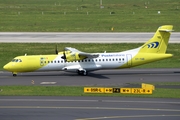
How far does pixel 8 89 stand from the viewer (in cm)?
4247

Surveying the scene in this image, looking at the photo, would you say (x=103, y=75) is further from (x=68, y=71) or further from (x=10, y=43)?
(x=10, y=43)

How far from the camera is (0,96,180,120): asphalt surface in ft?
102

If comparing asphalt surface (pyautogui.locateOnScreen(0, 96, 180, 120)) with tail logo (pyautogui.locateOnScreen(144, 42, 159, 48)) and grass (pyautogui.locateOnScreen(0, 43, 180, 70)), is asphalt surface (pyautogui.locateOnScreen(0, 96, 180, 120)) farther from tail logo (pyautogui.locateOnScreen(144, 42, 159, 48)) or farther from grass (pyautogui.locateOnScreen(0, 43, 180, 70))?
grass (pyautogui.locateOnScreen(0, 43, 180, 70))

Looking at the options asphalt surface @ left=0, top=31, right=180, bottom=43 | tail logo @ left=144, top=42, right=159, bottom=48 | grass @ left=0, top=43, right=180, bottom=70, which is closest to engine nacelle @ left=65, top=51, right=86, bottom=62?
tail logo @ left=144, top=42, right=159, bottom=48

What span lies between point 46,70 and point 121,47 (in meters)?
20.9

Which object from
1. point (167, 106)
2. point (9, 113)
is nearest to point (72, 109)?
point (9, 113)

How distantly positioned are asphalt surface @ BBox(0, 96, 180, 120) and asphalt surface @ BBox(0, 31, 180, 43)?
3662 centimetres

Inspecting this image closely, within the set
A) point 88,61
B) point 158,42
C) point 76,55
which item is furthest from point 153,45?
point 76,55

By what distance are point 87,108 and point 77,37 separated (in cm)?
4439

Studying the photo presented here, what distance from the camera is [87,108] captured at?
3378cm

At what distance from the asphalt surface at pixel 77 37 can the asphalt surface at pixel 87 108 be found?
120 ft
